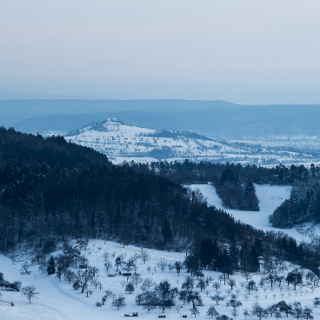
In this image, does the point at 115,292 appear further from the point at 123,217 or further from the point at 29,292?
the point at 123,217

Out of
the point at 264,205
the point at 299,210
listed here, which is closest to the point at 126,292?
the point at 299,210

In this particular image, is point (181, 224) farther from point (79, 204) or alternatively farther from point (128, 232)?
point (79, 204)

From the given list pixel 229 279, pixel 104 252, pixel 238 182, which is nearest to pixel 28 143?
pixel 238 182

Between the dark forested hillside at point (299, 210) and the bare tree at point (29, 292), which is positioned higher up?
the dark forested hillside at point (299, 210)

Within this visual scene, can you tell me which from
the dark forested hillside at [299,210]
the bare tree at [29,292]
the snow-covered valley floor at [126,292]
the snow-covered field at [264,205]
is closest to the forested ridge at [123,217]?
the snow-covered valley floor at [126,292]

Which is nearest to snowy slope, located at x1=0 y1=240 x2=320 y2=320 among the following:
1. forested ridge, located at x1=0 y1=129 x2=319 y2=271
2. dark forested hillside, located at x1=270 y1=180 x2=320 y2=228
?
forested ridge, located at x1=0 y1=129 x2=319 y2=271

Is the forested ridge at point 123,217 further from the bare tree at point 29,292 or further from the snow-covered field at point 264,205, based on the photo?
the snow-covered field at point 264,205
